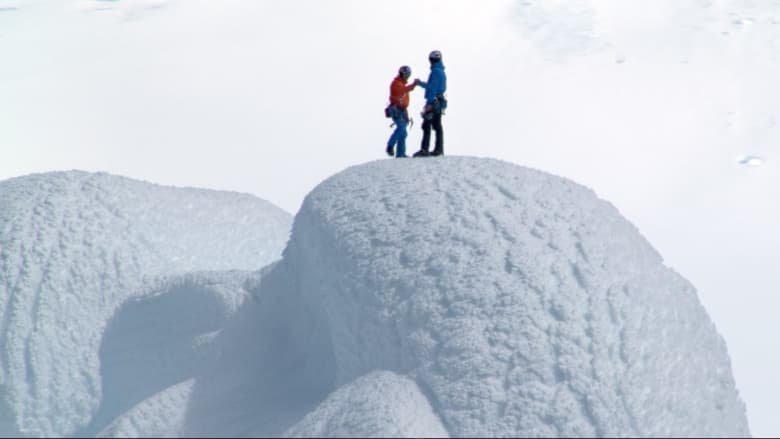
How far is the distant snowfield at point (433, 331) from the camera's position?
2.56 m

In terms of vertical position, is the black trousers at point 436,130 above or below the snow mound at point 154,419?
above

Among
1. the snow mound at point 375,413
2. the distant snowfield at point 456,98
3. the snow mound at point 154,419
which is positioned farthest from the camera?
the distant snowfield at point 456,98

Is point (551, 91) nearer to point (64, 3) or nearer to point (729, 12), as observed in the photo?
point (729, 12)

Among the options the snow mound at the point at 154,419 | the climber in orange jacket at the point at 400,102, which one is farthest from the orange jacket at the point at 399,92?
the snow mound at the point at 154,419

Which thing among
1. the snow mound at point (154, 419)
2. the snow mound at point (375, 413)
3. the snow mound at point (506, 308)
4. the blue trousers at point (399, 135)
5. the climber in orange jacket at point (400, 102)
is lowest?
the snow mound at point (154, 419)

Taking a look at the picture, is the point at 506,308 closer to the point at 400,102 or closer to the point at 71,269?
the point at 400,102

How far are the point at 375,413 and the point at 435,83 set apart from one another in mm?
1369

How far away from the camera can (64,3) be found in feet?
37.4

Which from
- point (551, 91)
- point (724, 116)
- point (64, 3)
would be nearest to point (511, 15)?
point (551, 91)

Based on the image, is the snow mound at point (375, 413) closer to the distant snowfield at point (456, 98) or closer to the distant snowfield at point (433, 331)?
the distant snowfield at point (433, 331)

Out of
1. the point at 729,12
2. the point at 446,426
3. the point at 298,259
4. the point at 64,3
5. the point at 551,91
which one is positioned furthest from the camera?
the point at 64,3

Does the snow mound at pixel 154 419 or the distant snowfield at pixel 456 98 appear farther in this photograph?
the distant snowfield at pixel 456 98

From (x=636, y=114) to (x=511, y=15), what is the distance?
2.14 m

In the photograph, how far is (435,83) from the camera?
11.9ft
